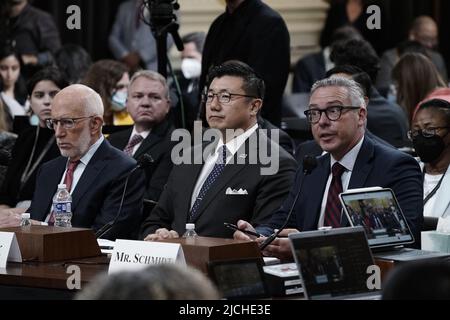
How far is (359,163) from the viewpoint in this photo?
472cm

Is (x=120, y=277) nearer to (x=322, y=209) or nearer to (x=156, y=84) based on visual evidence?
(x=322, y=209)

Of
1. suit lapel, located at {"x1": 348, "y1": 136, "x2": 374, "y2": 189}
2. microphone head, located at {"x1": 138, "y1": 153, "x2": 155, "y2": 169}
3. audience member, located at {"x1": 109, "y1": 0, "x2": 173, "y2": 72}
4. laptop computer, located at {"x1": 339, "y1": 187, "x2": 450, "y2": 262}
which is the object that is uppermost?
audience member, located at {"x1": 109, "y1": 0, "x2": 173, "y2": 72}

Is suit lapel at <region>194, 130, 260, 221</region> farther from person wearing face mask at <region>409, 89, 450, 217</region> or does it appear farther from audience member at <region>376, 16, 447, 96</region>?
audience member at <region>376, 16, 447, 96</region>

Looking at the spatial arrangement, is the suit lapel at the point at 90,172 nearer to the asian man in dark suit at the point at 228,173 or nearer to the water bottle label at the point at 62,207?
the water bottle label at the point at 62,207

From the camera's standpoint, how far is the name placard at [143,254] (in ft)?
12.5

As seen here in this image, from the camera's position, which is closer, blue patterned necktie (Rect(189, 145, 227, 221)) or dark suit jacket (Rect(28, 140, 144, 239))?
blue patterned necktie (Rect(189, 145, 227, 221))

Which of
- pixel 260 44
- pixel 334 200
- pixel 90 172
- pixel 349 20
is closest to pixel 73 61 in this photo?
pixel 349 20

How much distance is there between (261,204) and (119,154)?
83 cm

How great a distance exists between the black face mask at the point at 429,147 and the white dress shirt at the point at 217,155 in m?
0.79

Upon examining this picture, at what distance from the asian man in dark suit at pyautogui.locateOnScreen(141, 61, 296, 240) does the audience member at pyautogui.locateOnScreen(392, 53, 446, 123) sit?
240 cm

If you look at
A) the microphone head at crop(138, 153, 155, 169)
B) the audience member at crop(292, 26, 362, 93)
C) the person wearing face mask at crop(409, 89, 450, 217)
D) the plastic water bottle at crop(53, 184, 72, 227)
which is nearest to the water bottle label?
the plastic water bottle at crop(53, 184, 72, 227)

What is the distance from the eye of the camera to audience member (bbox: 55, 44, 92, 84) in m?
8.90

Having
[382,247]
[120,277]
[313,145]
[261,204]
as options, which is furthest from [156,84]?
[120,277]

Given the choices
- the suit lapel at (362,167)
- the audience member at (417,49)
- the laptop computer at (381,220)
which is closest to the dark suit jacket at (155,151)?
the suit lapel at (362,167)
